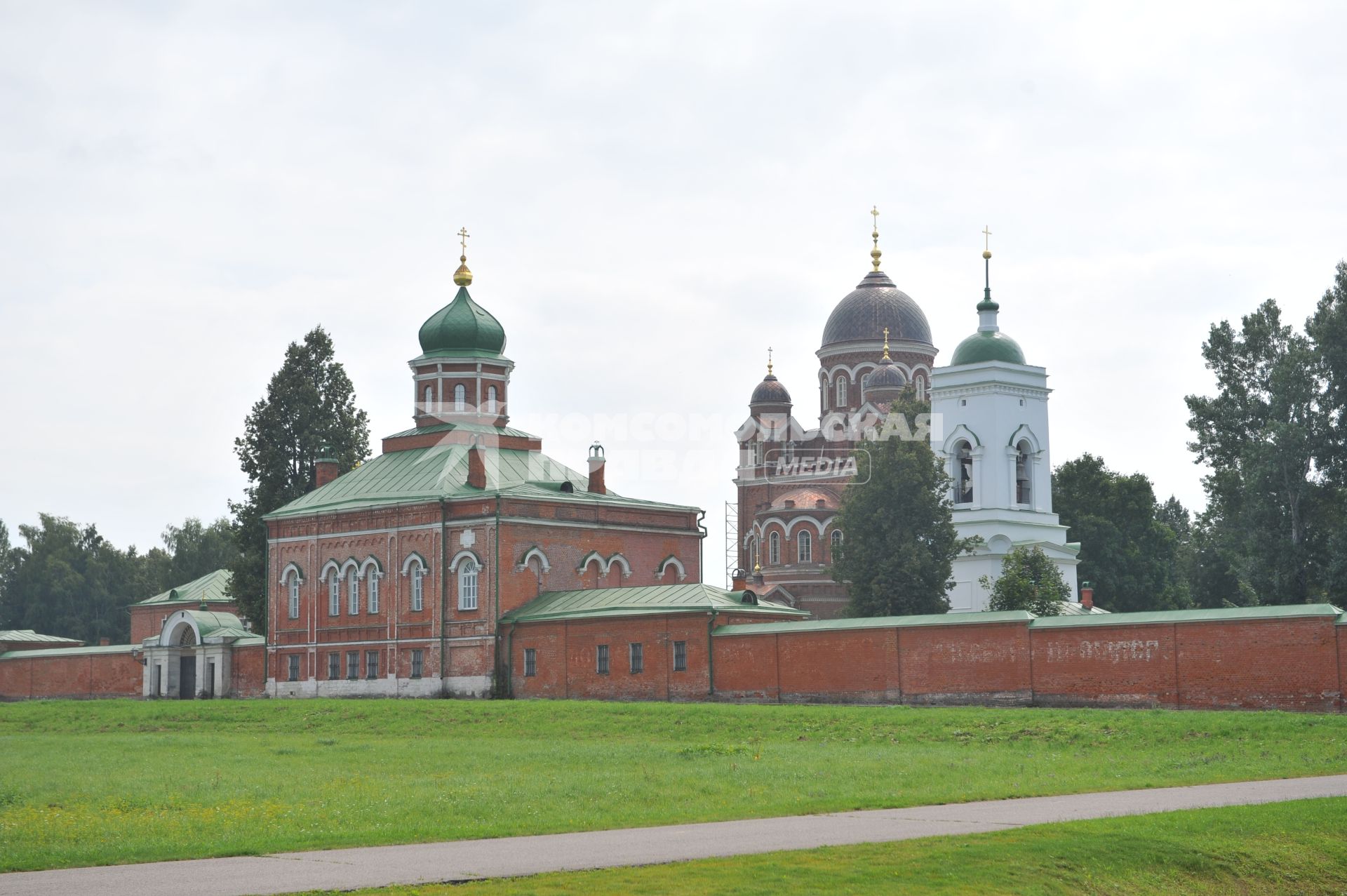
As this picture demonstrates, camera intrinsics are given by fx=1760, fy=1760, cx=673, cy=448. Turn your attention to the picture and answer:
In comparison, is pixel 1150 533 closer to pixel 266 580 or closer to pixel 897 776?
pixel 266 580

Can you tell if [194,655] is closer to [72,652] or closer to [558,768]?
[72,652]

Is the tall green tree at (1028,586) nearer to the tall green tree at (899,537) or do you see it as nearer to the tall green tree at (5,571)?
the tall green tree at (899,537)

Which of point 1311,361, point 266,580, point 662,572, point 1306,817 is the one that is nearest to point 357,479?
point 266,580

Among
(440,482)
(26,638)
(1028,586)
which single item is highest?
(440,482)

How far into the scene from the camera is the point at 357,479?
178 ft

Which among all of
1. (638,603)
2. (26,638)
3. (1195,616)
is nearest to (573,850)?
(1195,616)

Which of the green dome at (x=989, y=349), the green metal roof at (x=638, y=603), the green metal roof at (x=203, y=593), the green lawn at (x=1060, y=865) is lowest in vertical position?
the green lawn at (x=1060, y=865)

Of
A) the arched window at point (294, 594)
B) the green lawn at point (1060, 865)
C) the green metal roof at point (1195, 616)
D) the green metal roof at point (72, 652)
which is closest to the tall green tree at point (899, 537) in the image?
the green metal roof at point (1195, 616)

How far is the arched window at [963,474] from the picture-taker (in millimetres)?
59031

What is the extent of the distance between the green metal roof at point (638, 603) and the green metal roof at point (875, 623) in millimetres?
1206

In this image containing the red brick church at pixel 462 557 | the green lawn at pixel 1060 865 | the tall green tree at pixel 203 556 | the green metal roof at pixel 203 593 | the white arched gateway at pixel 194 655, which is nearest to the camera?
the green lawn at pixel 1060 865

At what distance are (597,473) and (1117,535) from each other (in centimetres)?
2450

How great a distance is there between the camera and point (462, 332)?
56.6 m

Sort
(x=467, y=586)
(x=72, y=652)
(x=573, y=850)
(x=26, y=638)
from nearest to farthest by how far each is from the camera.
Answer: (x=573, y=850) → (x=467, y=586) → (x=72, y=652) → (x=26, y=638)
